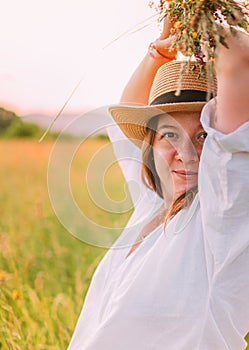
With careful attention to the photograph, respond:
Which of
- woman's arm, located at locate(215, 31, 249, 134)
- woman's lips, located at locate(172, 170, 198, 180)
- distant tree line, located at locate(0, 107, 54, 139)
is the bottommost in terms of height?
distant tree line, located at locate(0, 107, 54, 139)

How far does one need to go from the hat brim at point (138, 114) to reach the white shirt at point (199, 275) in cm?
23

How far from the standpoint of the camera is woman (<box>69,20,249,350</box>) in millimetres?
1612

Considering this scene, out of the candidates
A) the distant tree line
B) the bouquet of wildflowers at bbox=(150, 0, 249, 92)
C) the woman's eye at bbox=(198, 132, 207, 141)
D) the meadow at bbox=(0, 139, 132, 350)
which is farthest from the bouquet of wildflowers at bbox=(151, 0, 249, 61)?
the distant tree line

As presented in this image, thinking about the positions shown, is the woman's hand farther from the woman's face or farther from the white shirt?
the white shirt

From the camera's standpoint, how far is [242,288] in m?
1.72

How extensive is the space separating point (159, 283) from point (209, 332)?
0.16 meters

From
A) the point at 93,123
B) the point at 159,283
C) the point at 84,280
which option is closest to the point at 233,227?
the point at 159,283

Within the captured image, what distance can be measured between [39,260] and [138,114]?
7.41ft

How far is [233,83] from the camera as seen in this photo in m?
1.56

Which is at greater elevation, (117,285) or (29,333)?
(117,285)

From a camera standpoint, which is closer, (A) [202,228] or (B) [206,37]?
(B) [206,37]

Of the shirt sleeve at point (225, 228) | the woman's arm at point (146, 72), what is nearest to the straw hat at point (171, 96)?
the woman's arm at point (146, 72)

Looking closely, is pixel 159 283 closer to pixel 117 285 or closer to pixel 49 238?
pixel 117 285

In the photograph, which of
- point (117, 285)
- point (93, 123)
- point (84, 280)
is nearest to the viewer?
point (117, 285)
